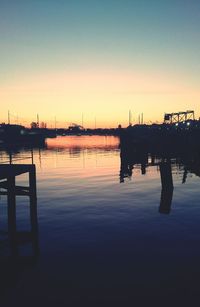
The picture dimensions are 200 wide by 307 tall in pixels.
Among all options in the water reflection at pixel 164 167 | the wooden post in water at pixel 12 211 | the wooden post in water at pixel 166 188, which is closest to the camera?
the wooden post in water at pixel 12 211

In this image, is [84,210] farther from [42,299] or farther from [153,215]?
[42,299]

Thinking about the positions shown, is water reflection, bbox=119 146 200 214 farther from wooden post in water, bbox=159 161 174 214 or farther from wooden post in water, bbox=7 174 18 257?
wooden post in water, bbox=7 174 18 257

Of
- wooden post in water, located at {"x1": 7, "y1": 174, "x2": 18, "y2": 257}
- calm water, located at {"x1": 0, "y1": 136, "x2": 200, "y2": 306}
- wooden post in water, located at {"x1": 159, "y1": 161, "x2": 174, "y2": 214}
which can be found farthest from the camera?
wooden post in water, located at {"x1": 159, "y1": 161, "x2": 174, "y2": 214}

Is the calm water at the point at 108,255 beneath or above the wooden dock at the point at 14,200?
beneath

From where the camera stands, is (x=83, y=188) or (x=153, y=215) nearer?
(x=153, y=215)

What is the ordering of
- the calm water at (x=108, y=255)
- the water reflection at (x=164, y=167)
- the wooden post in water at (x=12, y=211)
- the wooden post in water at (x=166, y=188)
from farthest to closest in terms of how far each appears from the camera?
the water reflection at (x=164, y=167)
the wooden post in water at (x=166, y=188)
the wooden post in water at (x=12, y=211)
the calm water at (x=108, y=255)

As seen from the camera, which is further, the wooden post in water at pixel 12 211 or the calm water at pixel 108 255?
the wooden post in water at pixel 12 211

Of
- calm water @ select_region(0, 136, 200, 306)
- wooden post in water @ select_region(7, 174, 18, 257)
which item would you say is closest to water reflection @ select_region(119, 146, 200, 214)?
calm water @ select_region(0, 136, 200, 306)

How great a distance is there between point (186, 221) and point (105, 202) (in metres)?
8.41

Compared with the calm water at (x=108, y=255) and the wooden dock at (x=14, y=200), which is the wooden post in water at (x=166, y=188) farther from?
the wooden dock at (x=14, y=200)

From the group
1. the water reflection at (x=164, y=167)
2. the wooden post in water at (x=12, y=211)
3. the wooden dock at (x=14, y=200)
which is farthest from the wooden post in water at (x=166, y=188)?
the wooden post in water at (x=12, y=211)

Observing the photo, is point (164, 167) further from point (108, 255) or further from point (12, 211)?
point (12, 211)

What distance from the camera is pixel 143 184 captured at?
3500 cm

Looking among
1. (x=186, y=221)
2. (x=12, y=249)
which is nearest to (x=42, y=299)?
(x=12, y=249)
